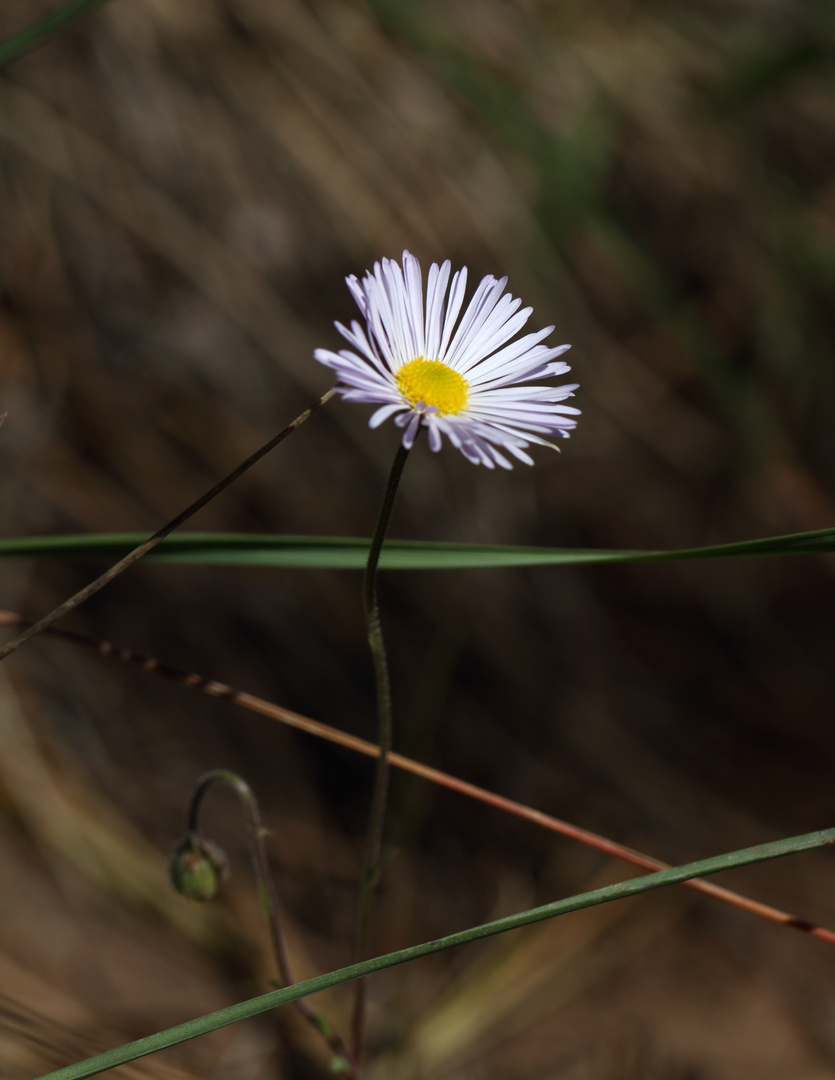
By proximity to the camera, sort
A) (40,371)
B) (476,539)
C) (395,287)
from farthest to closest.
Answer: (476,539)
(40,371)
(395,287)

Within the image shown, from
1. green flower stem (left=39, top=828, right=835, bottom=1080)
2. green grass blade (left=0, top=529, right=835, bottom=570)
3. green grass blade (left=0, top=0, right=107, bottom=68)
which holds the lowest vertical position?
green flower stem (left=39, top=828, right=835, bottom=1080)

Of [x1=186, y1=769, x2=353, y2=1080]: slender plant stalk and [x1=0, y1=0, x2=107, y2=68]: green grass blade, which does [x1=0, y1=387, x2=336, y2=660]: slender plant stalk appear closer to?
[x1=186, y1=769, x2=353, y2=1080]: slender plant stalk

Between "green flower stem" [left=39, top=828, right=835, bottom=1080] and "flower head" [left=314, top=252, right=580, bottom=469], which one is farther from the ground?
"flower head" [left=314, top=252, right=580, bottom=469]

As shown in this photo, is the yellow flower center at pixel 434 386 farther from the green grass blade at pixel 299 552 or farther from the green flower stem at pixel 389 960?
the green flower stem at pixel 389 960

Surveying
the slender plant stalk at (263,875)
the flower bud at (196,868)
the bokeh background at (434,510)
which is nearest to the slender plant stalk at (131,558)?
the slender plant stalk at (263,875)

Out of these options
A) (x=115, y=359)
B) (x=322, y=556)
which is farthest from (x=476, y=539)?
(x=322, y=556)

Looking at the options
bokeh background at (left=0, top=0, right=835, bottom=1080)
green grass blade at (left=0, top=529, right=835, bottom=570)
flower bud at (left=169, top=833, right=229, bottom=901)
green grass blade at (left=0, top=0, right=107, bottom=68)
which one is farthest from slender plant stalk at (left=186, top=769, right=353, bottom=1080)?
green grass blade at (left=0, top=0, right=107, bottom=68)

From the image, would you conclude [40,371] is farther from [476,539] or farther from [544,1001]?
[544,1001]
